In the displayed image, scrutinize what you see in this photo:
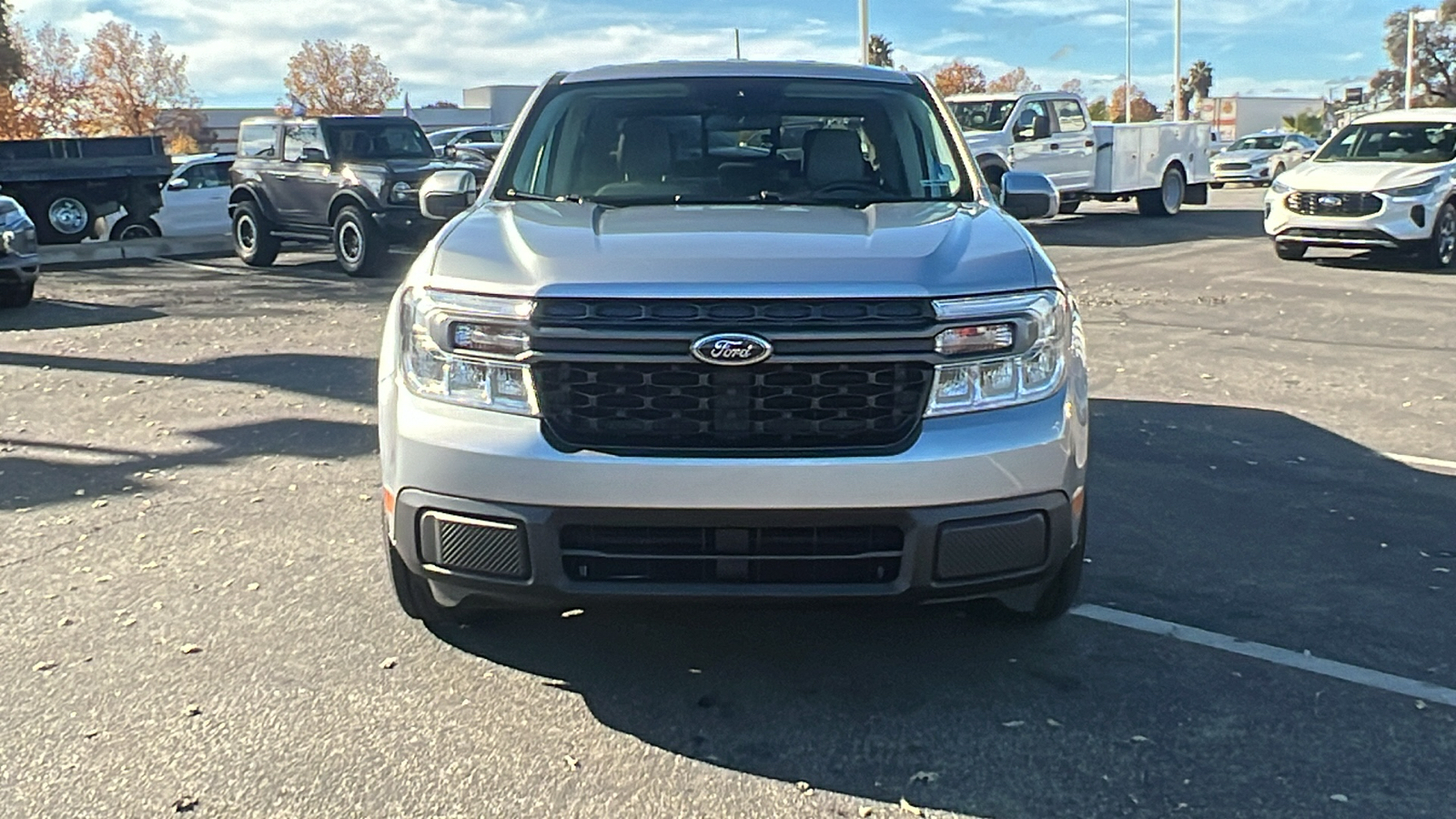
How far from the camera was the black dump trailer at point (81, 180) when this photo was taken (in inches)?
723

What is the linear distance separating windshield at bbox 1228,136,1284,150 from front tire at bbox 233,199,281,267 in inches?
1111

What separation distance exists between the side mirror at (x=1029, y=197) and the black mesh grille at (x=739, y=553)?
233cm

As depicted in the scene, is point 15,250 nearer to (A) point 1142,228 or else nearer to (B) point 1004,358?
(B) point 1004,358

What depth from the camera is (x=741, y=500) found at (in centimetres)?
328

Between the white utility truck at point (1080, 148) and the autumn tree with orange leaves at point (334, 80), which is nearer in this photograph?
the white utility truck at point (1080, 148)

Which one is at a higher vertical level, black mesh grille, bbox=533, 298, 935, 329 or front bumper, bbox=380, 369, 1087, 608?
black mesh grille, bbox=533, 298, 935, 329

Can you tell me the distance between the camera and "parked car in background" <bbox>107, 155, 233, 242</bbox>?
19672mm

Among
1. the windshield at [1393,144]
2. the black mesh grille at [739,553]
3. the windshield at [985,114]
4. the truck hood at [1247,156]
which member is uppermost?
the windshield at [985,114]

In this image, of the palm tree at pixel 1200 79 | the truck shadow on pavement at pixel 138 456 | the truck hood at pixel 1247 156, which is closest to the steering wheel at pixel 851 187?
the truck shadow on pavement at pixel 138 456

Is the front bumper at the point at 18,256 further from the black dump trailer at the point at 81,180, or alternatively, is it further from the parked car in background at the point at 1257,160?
the parked car in background at the point at 1257,160

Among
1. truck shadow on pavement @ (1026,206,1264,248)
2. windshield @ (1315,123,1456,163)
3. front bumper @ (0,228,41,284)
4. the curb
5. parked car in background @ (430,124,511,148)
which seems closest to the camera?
front bumper @ (0,228,41,284)

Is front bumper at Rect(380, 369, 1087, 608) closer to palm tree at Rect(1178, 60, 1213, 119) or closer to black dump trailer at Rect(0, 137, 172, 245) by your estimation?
black dump trailer at Rect(0, 137, 172, 245)

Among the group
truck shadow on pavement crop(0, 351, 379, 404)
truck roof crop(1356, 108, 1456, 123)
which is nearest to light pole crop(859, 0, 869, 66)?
truck roof crop(1356, 108, 1456, 123)

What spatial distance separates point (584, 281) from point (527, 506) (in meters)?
0.56
